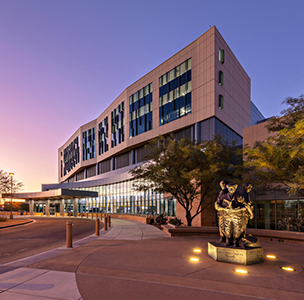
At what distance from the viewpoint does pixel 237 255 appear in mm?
8031

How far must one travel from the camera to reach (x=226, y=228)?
8.71 m

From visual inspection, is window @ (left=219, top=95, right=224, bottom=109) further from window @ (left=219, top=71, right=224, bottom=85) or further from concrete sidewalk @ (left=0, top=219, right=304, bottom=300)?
concrete sidewalk @ (left=0, top=219, right=304, bottom=300)

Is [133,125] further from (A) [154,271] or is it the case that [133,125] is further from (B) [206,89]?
(A) [154,271]

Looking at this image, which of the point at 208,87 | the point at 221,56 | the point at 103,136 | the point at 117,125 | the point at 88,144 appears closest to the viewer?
the point at 208,87

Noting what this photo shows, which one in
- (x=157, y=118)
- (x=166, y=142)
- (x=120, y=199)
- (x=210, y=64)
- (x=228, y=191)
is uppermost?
(x=210, y=64)

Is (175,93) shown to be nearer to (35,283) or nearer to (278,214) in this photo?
(278,214)

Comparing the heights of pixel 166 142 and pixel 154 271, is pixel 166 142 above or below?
above

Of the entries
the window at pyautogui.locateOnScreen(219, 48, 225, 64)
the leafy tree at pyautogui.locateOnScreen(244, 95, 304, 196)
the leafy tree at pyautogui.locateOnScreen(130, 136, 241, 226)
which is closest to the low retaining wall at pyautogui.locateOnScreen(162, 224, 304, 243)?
the leafy tree at pyautogui.locateOnScreen(244, 95, 304, 196)

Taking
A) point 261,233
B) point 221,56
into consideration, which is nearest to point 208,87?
point 221,56

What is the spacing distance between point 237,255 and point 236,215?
126 centimetres

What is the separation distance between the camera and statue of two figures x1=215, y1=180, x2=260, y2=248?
27.6ft

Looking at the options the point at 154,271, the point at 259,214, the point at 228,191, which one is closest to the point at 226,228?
the point at 228,191

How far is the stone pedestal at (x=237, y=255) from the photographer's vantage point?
7.91 meters

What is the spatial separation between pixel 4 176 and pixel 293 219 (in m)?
38.0
